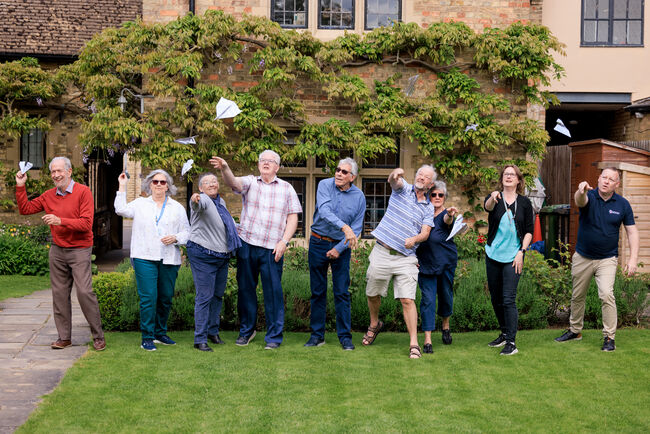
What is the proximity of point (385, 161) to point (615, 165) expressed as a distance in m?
3.74

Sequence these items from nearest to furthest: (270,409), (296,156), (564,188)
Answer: (270,409) → (296,156) → (564,188)

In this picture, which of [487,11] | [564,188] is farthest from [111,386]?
[564,188]

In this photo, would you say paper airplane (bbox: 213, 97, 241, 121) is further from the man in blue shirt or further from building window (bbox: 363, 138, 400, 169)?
building window (bbox: 363, 138, 400, 169)

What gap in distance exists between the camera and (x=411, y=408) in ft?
17.6

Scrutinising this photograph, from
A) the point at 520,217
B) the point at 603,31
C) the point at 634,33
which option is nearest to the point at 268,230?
the point at 520,217

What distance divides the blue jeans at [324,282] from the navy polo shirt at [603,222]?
7.96 ft

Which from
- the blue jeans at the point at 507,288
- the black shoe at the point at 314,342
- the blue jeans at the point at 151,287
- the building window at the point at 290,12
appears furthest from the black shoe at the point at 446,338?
the building window at the point at 290,12

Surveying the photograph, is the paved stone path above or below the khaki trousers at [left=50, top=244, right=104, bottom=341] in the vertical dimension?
below

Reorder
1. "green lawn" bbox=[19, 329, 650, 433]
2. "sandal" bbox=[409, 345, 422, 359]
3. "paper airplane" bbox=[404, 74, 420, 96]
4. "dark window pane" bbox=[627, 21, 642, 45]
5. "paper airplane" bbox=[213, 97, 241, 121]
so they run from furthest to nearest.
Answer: "dark window pane" bbox=[627, 21, 642, 45]
"paper airplane" bbox=[404, 74, 420, 96]
"paper airplane" bbox=[213, 97, 241, 121]
"sandal" bbox=[409, 345, 422, 359]
"green lawn" bbox=[19, 329, 650, 433]

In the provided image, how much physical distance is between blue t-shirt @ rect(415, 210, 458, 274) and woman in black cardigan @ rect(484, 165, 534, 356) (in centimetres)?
45

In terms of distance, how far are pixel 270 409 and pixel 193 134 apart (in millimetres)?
7262

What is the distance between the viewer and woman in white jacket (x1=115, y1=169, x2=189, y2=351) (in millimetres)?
7188

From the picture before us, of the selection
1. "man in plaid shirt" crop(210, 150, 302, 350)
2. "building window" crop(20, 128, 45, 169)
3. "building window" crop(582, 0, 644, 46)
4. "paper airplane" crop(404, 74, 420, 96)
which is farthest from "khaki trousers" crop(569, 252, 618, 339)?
"building window" crop(20, 128, 45, 169)

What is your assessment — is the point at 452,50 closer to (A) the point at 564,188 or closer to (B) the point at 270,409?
(A) the point at 564,188
